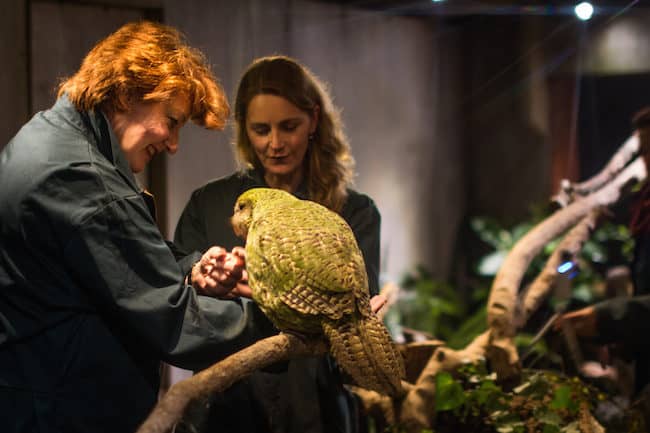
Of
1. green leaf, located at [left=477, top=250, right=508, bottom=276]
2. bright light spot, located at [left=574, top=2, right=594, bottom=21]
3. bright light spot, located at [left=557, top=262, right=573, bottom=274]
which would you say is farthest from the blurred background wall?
bright light spot, located at [left=557, top=262, right=573, bottom=274]

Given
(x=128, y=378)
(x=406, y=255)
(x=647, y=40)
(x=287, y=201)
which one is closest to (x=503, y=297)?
(x=406, y=255)

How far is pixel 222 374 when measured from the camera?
5.45 ft

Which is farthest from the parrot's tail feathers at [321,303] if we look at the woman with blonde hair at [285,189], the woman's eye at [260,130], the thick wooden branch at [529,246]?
the thick wooden branch at [529,246]

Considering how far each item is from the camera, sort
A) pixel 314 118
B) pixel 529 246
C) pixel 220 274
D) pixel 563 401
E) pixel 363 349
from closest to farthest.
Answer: pixel 363 349 < pixel 220 274 < pixel 314 118 < pixel 563 401 < pixel 529 246

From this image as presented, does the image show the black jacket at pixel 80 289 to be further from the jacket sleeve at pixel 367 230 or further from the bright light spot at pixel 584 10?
the bright light spot at pixel 584 10

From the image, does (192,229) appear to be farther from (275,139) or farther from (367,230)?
(367,230)

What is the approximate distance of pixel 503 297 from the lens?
3.13 meters

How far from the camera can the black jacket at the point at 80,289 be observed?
1.59m

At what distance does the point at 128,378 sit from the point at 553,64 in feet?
7.82

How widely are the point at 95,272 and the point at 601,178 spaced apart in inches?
107

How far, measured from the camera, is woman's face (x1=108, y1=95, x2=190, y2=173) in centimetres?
178

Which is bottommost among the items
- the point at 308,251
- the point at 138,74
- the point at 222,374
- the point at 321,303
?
the point at 222,374

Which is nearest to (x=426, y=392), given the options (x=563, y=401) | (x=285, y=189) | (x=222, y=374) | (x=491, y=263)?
(x=563, y=401)

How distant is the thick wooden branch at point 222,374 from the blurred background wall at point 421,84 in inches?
30.7
